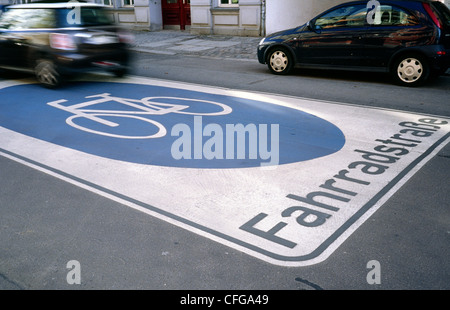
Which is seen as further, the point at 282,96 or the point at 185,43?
the point at 185,43

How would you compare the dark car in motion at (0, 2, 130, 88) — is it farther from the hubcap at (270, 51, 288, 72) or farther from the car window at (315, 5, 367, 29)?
the car window at (315, 5, 367, 29)

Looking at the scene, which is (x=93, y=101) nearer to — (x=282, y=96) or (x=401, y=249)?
(x=282, y=96)

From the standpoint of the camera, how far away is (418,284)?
10.4 ft

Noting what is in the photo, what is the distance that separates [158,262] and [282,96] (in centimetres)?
620

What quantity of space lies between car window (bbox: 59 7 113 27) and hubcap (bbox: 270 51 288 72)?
4.15m

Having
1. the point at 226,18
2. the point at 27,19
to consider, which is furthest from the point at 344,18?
the point at 226,18

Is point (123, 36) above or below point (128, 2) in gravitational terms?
below

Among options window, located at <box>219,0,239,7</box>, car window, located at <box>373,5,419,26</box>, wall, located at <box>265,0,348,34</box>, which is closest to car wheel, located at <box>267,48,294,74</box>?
car window, located at <box>373,5,419,26</box>

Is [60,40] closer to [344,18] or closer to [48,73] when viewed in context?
[48,73]

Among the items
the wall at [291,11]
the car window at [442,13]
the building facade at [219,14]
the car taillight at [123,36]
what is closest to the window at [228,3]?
the building facade at [219,14]

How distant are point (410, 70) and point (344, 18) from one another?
6.42 feet

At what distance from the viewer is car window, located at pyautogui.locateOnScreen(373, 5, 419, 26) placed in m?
9.69

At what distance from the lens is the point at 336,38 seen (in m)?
10.4

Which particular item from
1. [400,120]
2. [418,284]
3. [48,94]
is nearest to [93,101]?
[48,94]
